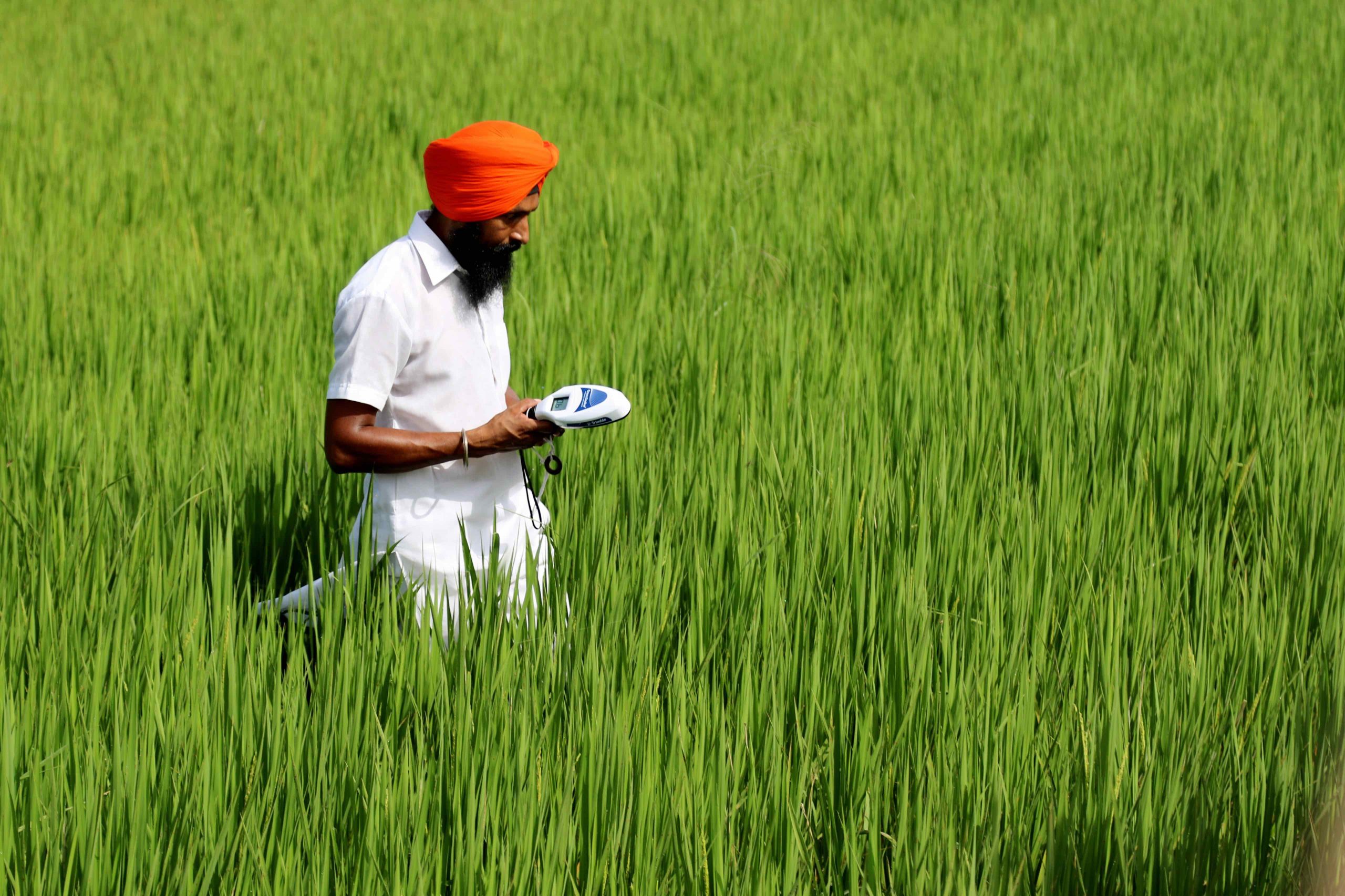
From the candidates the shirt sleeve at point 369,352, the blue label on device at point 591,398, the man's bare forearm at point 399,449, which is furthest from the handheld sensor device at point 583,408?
the shirt sleeve at point 369,352

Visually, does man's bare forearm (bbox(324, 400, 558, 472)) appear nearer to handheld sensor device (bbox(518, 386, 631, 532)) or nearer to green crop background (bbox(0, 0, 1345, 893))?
handheld sensor device (bbox(518, 386, 631, 532))

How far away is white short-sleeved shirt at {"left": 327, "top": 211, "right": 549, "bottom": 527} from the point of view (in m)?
1.95

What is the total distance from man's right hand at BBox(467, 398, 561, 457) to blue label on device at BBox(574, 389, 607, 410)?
12 centimetres

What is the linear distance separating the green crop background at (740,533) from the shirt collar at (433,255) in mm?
491

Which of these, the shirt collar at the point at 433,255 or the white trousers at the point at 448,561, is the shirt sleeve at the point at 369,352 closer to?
the shirt collar at the point at 433,255

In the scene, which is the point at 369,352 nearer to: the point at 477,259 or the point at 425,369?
the point at 425,369

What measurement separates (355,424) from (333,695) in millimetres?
484

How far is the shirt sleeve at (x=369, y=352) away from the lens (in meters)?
1.94

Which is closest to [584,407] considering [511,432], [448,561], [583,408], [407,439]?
[583,408]

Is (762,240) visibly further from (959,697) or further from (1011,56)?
(1011,56)

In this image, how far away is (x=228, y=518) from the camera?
2.14 meters

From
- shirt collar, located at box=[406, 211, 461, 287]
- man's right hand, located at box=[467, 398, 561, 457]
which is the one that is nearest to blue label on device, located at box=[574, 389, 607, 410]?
man's right hand, located at box=[467, 398, 561, 457]

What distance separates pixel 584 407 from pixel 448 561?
1.45 feet

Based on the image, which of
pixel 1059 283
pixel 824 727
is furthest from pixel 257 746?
pixel 1059 283
